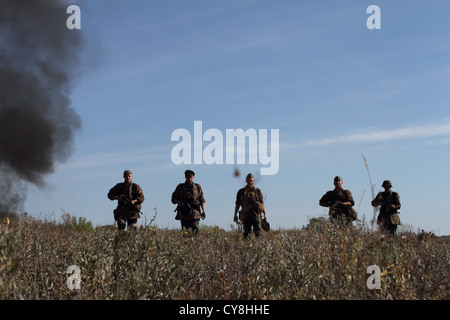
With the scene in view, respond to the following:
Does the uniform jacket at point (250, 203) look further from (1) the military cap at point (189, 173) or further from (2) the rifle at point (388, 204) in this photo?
(2) the rifle at point (388, 204)

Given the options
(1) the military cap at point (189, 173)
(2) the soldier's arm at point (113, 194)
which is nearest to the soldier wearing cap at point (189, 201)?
(1) the military cap at point (189, 173)

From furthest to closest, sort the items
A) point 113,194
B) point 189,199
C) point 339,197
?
1. point 113,194
2. point 189,199
3. point 339,197

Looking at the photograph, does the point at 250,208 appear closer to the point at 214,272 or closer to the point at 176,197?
the point at 176,197

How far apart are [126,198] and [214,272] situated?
6.80 metres

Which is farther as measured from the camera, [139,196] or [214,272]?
[139,196]

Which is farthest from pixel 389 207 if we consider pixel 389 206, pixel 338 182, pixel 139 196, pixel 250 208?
pixel 139 196

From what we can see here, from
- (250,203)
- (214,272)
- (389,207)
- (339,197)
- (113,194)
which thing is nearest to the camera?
(214,272)

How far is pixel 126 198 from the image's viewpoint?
40.4ft

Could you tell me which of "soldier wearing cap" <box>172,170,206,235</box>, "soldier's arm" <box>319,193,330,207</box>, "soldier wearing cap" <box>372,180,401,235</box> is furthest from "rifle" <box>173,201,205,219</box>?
"soldier wearing cap" <box>372,180,401,235</box>

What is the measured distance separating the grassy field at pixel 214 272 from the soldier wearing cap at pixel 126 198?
17.8ft

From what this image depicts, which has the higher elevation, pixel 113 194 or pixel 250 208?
pixel 113 194

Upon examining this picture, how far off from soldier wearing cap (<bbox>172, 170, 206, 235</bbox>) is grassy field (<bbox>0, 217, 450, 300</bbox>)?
17.8 feet
